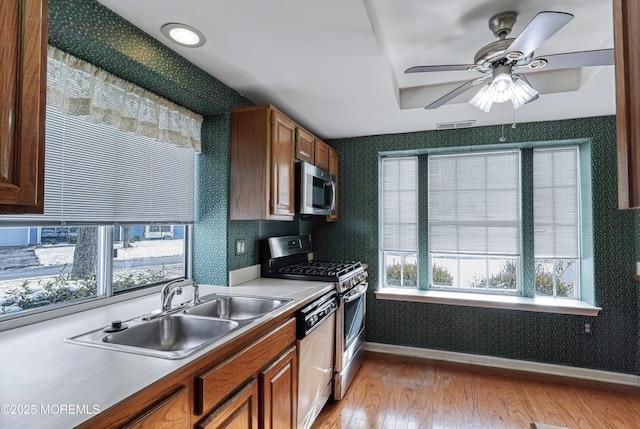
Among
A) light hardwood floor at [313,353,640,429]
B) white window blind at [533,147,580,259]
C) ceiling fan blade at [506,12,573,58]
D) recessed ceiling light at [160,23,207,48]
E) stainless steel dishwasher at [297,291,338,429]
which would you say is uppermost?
recessed ceiling light at [160,23,207,48]

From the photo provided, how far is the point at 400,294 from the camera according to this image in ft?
11.4

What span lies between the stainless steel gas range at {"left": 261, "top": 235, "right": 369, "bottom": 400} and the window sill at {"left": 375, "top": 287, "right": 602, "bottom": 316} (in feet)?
1.44

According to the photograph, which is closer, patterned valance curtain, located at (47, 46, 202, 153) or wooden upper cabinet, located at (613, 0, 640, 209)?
wooden upper cabinet, located at (613, 0, 640, 209)

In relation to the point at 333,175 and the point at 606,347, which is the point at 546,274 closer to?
the point at 606,347

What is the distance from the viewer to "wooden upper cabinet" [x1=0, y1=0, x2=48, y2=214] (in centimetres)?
81

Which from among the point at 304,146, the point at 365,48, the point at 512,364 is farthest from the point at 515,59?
the point at 512,364

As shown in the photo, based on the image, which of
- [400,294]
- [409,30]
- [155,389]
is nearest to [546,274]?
[400,294]

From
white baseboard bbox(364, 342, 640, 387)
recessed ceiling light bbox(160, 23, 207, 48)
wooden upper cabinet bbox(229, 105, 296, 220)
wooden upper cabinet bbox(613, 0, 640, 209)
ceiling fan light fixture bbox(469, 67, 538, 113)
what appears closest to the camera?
wooden upper cabinet bbox(613, 0, 640, 209)

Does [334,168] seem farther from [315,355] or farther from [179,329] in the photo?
[179,329]

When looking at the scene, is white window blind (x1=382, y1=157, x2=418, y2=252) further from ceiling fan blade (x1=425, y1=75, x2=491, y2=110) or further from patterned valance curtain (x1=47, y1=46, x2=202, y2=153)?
patterned valance curtain (x1=47, y1=46, x2=202, y2=153)

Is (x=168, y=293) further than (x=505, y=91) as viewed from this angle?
No

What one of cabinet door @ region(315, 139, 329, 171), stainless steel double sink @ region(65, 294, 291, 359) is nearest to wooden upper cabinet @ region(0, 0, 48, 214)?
stainless steel double sink @ region(65, 294, 291, 359)

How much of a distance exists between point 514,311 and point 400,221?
1.38 m

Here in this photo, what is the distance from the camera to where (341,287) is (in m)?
2.60
